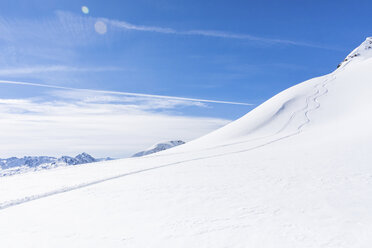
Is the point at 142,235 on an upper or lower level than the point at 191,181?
lower

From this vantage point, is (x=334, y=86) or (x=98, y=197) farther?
(x=334, y=86)

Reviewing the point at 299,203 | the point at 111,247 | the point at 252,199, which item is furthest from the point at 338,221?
the point at 111,247

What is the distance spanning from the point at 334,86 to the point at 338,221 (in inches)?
2014

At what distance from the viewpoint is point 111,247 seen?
727 cm

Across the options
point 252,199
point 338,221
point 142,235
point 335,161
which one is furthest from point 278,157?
point 142,235

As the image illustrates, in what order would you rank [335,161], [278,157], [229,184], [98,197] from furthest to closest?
[278,157] → [335,161] → [229,184] → [98,197]

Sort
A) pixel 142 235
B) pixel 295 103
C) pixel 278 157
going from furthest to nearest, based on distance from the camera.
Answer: pixel 295 103 < pixel 278 157 < pixel 142 235

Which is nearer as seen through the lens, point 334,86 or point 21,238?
point 21,238

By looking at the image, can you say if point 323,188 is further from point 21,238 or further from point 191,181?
point 21,238

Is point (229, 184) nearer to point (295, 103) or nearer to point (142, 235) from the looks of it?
point (142, 235)

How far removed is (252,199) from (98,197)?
21.7 ft

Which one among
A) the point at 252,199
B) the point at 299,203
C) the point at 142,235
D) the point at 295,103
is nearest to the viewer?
the point at 142,235

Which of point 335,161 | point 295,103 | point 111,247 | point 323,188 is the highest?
point 295,103

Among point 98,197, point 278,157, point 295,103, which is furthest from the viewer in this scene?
point 295,103
